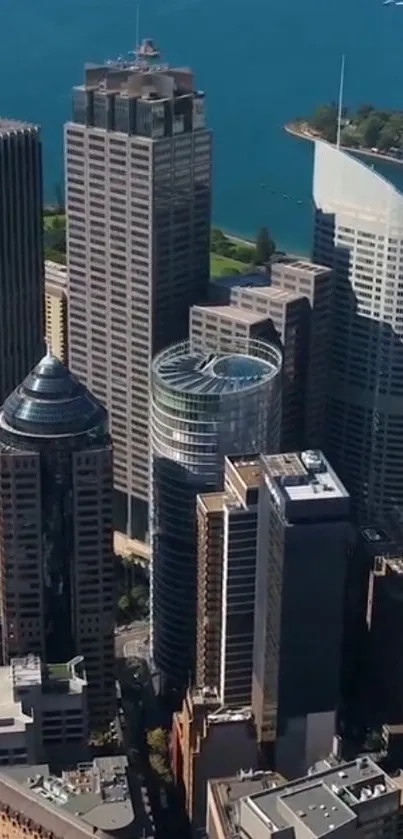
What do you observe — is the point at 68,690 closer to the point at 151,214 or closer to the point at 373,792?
the point at 373,792

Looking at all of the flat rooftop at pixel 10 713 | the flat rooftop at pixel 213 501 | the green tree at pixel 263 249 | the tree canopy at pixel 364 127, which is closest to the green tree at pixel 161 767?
the flat rooftop at pixel 10 713

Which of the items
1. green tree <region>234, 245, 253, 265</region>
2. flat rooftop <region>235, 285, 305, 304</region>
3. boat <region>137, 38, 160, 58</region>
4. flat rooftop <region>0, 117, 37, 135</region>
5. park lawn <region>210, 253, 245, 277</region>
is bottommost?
park lawn <region>210, 253, 245, 277</region>

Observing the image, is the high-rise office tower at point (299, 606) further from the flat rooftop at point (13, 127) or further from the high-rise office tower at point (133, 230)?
the flat rooftop at point (13, 127)

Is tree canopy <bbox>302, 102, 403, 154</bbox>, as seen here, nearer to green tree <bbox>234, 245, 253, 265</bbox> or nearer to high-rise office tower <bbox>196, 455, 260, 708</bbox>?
green tree <bbox>234, 245, 253, 265</bbox>

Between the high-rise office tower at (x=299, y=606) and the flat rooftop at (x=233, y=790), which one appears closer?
the flat rooftop at (x=233, y=790)

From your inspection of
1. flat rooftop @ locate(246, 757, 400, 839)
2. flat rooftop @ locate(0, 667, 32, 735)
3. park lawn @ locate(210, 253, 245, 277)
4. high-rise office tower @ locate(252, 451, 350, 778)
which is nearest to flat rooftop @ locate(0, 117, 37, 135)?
high-rise office tower @ locate(252, 451, 350, 778)

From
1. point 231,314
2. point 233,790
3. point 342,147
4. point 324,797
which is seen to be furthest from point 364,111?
point 324,797

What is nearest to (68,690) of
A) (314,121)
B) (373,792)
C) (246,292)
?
(373,792)
